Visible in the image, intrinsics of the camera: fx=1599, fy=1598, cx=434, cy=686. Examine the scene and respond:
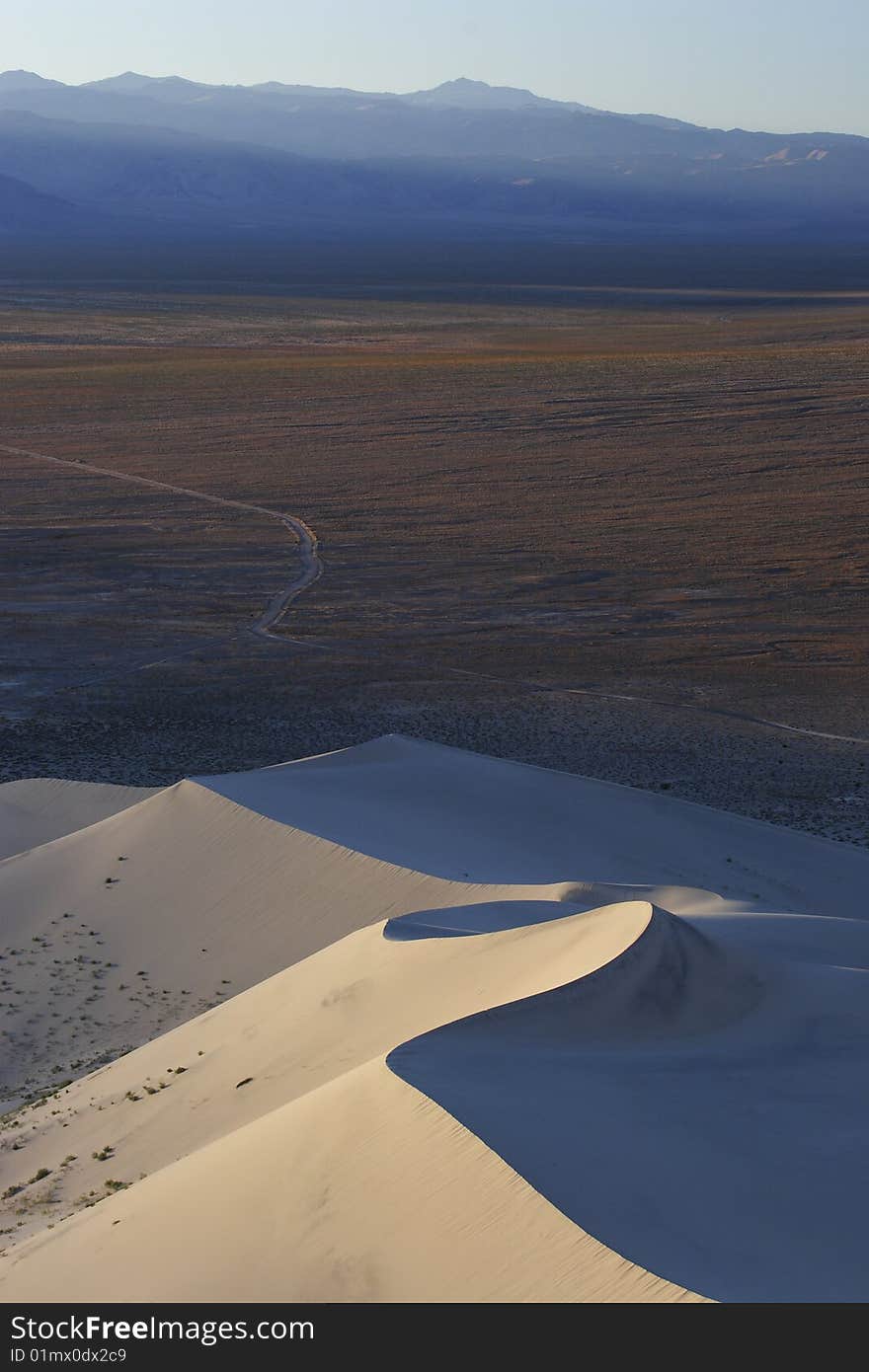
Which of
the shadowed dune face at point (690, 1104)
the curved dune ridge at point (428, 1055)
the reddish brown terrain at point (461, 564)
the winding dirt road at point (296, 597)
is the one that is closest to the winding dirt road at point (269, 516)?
the winding dirt road at point (296, 597)

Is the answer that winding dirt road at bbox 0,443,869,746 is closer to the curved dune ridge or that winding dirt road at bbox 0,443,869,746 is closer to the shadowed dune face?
the curved dune ridge

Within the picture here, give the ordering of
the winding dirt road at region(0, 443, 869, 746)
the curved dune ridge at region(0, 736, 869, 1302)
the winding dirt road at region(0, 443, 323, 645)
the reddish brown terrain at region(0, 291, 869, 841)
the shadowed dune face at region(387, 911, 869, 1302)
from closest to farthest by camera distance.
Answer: the shadowed dune face at region(387, 911, 869, 1302)
the curved dune ridge at region(0, 736, 869, 1302)
the reddish brown terrain at region(0, 291, 869, 841)
the winding dirt road at region(0, 443, 869, 746)
the winding dirt road at region(0, 443, 323, 645)

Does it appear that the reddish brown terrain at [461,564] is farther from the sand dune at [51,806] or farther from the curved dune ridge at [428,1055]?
the curved dune ridge at [428,1055]

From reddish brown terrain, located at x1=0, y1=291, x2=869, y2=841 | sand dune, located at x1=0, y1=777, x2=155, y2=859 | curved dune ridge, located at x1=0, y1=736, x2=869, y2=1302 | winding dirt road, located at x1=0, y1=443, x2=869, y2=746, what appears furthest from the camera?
winding dirt road, located at x1=0, y1=443, x2=869, y2=746

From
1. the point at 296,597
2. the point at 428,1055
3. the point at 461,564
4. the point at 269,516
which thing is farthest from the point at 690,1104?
the point at 269,516

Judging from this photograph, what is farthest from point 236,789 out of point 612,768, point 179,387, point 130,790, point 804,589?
point 179,387

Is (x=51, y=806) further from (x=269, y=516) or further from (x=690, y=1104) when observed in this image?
(x=269, y=516)

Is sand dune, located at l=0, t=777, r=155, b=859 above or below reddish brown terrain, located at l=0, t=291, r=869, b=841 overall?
below

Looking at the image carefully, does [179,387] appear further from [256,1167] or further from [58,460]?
[256,1167]

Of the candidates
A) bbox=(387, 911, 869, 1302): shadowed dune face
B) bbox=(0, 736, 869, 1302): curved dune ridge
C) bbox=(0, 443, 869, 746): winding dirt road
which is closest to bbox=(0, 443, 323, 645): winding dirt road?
bbox=(0, 443, 869, 746): winding dirt road
